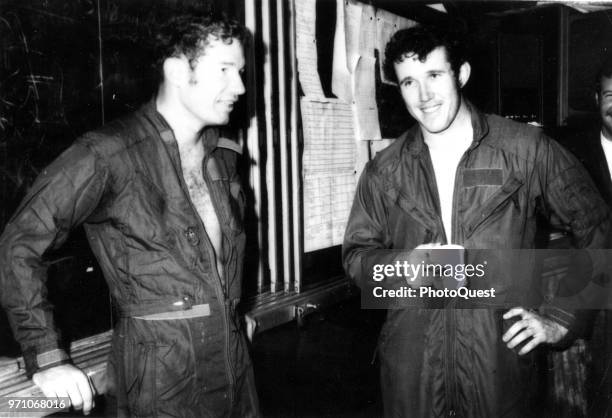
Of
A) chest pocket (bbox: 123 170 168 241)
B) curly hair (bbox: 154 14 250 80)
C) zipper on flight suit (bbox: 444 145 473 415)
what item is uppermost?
curly hair (bbox: 154 14 250 80)

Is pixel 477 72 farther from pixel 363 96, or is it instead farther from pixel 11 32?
pixel 11 32

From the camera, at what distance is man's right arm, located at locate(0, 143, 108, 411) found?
3.84ft

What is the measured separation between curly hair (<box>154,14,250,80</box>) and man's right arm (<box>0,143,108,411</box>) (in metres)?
0.52

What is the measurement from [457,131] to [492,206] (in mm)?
315

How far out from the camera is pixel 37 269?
3.91 feet

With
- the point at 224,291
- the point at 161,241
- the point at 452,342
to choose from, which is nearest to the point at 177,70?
the point at 161,241

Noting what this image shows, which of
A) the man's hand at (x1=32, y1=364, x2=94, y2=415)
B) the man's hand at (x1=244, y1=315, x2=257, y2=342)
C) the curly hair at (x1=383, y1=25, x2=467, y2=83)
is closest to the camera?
the man's hand at (x1=32, y1=364, x2=94, y2=415)

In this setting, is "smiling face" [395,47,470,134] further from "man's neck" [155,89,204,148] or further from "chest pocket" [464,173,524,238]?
"man's neck" [155,89,204,148]

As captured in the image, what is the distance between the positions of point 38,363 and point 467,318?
1.24m

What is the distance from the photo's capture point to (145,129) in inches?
56.3

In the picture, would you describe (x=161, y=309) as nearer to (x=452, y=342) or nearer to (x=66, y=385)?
(x=66, y=385)

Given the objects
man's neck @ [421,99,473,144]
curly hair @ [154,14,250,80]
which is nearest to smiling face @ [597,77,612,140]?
Answer: man's neck @ [421,99,473,144]

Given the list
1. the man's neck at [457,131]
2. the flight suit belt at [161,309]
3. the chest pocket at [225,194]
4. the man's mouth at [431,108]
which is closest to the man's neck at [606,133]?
the man's neck at [457,131]

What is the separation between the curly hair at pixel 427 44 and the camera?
187 centimetres
